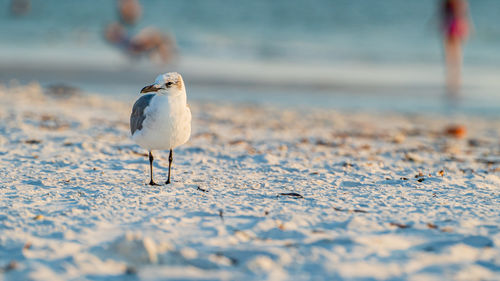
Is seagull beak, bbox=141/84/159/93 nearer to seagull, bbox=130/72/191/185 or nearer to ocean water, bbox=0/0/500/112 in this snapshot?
seagull, bbox=130/72/191/185

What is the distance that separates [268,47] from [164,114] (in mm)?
16570

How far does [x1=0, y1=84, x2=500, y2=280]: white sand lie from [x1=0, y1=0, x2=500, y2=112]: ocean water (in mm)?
5569

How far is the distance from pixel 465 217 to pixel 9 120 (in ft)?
17.6

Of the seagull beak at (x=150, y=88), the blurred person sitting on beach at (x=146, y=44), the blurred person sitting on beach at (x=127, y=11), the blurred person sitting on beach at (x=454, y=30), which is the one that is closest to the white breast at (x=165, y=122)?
the seagull beak at (x=150, y=88)

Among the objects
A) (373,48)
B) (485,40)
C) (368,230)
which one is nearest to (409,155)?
(368,230)

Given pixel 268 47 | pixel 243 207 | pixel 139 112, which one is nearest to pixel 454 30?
pixel 268 47

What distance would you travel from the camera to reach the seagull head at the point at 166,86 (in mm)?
4184

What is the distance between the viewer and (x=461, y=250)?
3297mm

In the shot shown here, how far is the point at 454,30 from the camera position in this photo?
1227cm

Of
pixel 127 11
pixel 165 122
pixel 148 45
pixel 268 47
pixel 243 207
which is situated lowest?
pixel 243 207

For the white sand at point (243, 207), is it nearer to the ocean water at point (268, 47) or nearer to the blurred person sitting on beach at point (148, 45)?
the ocean water at point (268, 47)

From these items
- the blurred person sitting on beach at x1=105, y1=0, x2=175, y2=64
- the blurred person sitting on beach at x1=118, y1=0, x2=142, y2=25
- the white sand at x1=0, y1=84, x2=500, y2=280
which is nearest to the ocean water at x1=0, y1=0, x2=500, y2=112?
the blurred person sitting on beach at x1=105, y1=0, x2=175, y2=64

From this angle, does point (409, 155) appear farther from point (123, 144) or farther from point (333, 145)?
point (123, 144)

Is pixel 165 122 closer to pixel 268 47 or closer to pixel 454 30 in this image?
pixel 454 30
